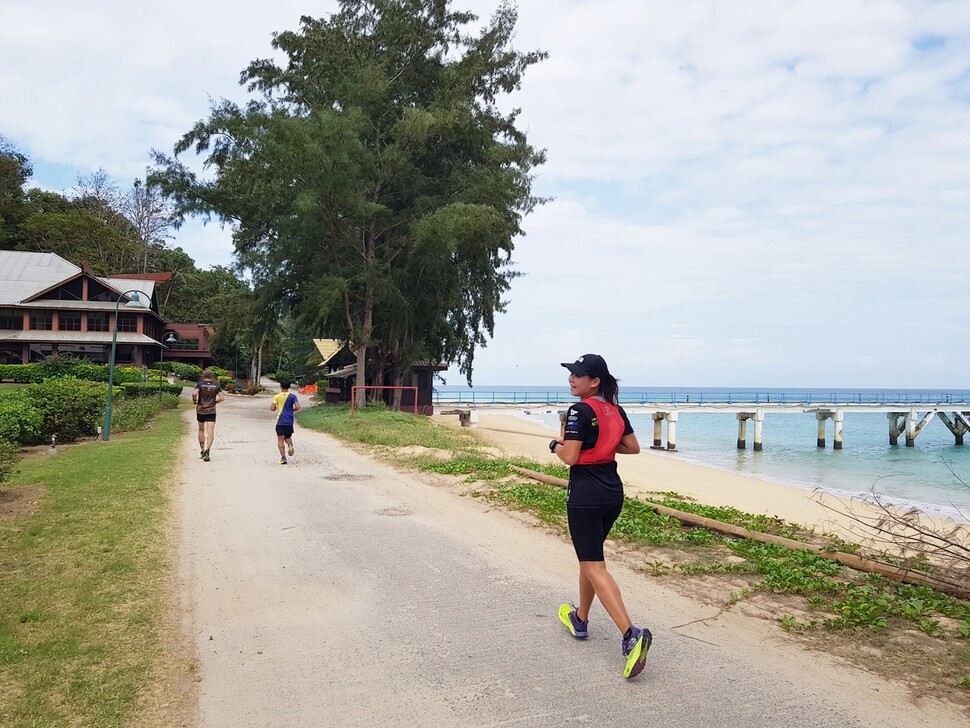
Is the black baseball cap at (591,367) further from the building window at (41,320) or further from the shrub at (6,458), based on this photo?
the building window at (41,320)

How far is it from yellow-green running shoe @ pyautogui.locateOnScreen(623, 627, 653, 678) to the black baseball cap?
1.61m

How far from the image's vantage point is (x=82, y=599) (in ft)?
17.0

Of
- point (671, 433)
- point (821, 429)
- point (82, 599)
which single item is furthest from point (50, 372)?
point (821, 429)

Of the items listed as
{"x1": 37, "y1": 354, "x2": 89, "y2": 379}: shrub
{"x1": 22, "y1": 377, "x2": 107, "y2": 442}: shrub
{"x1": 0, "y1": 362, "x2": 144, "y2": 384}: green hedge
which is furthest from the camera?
{"x1": 37, "y1": 354, "x2": 89, "y2": 379}: shrub

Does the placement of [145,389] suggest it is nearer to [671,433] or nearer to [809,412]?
[671,433]

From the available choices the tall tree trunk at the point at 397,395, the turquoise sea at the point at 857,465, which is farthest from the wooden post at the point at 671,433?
the tall tree trunk at the point at 397,395

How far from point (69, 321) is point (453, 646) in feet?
165

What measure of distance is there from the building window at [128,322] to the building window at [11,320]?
19.4ft

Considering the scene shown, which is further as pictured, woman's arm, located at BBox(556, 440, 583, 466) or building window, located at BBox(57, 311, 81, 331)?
building window, located at BBox(57, 311, 81, 331)

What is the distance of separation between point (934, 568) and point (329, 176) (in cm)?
2338

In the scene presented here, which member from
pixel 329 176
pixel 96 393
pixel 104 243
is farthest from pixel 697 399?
pixel 104 243

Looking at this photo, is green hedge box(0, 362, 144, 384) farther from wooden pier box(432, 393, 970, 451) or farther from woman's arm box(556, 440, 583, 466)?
woman's arm box(556, 440, 583, 466)

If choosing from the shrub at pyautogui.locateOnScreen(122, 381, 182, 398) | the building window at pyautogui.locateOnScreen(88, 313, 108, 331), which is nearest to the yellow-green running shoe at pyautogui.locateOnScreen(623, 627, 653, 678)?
the shrub at pyautogui.locateOnScreen(122, 381, 182, 398)

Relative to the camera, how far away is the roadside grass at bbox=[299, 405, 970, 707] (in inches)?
172
